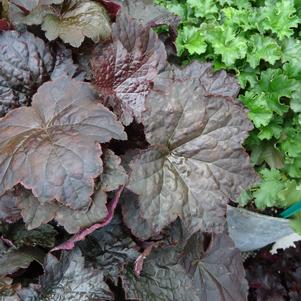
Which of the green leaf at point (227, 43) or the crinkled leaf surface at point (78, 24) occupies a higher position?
the crinkled leaf surface at point (78, 24)

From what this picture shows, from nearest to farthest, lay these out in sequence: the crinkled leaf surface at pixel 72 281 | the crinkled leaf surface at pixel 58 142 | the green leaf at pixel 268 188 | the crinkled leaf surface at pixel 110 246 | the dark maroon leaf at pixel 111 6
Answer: the crinkled leaf surface at pixel 58 142 < the crinkled leaf surface at pixel 72 281 < the crinkled leaf surface at pixel 110 246 < the dark maroon leaf at pixel 111 6 < the green leaf at pixel 268 188

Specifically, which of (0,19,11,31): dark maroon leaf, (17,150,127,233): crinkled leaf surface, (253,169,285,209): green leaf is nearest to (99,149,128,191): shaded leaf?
(17,150,127,233): crinkled leaf surface

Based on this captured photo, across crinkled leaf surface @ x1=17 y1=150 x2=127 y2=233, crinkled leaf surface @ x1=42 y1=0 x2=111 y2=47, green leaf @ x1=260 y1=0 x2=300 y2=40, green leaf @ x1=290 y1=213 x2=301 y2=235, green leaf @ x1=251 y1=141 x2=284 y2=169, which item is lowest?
green leaf @ x1=290 y1=213 x2=301 y2=235

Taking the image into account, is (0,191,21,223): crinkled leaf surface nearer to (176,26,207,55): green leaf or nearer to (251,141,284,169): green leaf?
(176,26,207,55): green leaf

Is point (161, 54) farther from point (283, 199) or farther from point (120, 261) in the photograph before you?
point (283, 199)

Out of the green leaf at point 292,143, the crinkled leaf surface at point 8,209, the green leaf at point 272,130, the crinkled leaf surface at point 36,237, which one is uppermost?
the crinkled leaf surface at point 8,209

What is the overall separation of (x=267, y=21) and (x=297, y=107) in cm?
28

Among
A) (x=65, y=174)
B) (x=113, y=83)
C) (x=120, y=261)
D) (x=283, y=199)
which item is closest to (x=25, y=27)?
(x=113, y=83)

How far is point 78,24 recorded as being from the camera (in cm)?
114

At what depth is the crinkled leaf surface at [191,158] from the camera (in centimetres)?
101

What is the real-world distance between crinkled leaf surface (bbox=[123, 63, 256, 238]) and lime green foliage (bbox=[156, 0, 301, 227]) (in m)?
0.40

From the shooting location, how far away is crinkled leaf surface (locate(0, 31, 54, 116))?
3.60ft

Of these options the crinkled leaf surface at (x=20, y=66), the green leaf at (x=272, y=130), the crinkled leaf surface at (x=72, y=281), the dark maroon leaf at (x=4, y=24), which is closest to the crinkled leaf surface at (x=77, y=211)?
the crinkled leaf surface at (x=72, y=281)

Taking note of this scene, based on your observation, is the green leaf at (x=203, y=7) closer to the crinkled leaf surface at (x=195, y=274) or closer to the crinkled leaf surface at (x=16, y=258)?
the crinkled leaf surface at (x=195, y=274)
